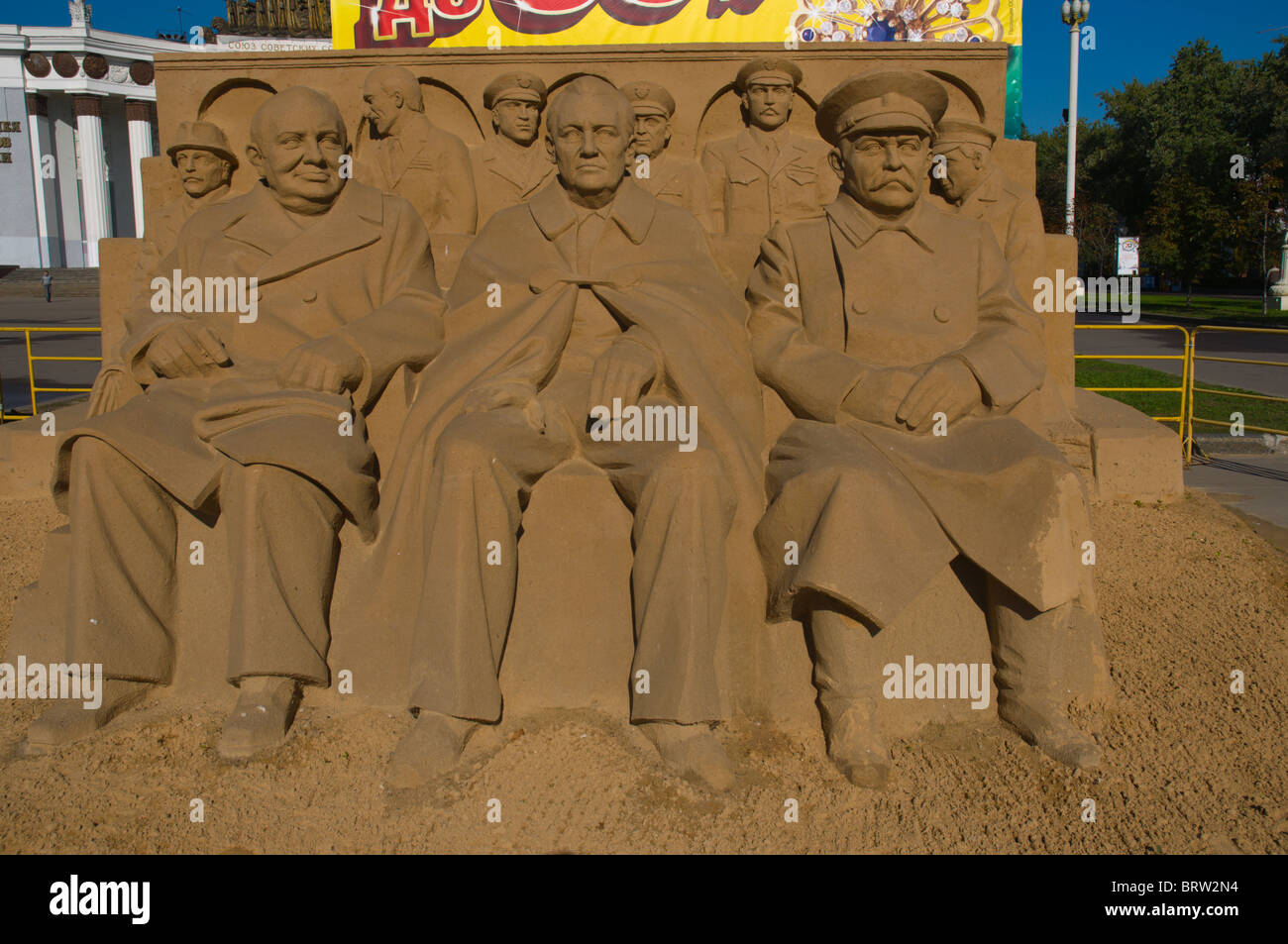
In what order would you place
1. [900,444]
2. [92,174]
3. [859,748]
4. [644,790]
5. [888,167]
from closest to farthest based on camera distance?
[644,790]
[859,748]
[900,444]
[888,167]
[92,174]

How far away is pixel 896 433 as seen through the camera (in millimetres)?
3438

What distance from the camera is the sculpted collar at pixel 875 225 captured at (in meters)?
3.71

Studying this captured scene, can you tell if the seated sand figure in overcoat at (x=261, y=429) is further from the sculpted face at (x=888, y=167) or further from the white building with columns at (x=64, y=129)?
the white building with columns at (x=64, y=129)

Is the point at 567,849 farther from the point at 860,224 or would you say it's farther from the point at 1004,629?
the point at 860,224

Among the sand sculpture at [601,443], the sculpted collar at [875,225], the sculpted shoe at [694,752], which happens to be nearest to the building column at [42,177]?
the sand sculpture at [601,443]

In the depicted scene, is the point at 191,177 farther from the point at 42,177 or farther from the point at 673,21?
the point at 42,177

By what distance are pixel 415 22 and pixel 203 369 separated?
20.6 ft

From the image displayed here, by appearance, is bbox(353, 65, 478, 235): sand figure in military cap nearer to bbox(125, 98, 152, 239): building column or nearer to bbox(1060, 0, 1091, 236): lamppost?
bbox(1060, 0, 1091, 236): lamppost

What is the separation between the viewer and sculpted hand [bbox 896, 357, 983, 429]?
342 centimetres

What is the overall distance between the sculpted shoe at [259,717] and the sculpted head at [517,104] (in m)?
3.25

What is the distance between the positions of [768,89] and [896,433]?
2558mm

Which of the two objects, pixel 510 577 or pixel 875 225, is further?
pixel 875 225

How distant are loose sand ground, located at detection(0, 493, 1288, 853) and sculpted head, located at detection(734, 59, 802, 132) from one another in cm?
327

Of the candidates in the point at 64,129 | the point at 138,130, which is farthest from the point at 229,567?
the point at 64,129
